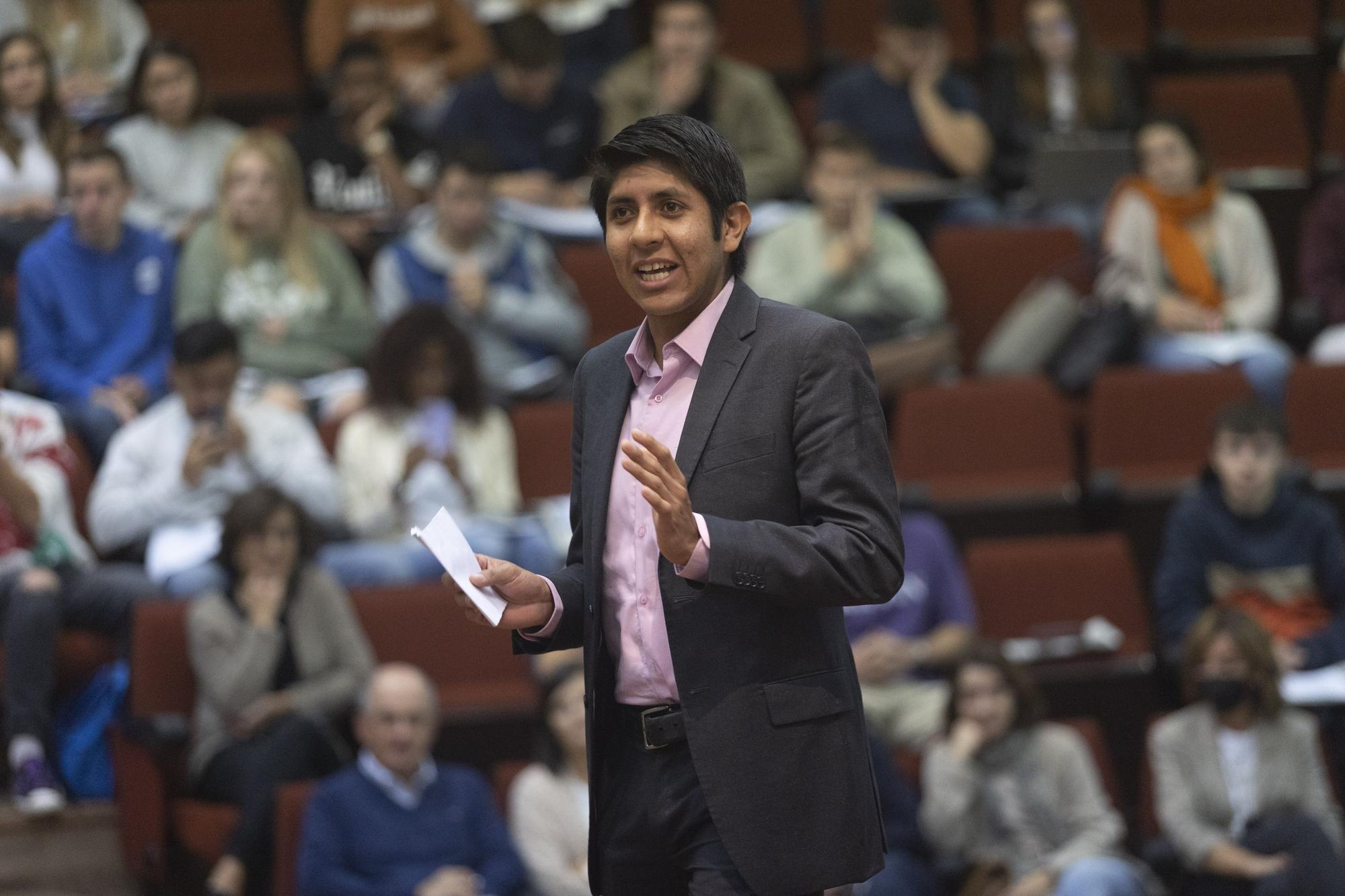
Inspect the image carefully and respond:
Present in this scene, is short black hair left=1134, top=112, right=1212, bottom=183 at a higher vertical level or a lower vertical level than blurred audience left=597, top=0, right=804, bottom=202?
lower

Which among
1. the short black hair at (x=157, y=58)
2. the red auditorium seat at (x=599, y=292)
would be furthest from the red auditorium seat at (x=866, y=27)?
the short black hair at (x=157, y=58)

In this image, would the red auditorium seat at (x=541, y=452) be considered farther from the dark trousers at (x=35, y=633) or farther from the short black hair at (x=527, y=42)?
the short black hair at (x=527, y=42)

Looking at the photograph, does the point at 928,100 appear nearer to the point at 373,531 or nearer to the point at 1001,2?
the point at 1001,2

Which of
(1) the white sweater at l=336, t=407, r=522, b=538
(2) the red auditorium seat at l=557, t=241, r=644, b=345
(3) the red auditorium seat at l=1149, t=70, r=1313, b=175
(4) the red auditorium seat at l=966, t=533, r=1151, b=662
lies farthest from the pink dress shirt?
(3) the red auditorium seat at l=1149, t=70, r=1313, b=175

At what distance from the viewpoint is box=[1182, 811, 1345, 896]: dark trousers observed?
12.3 feet

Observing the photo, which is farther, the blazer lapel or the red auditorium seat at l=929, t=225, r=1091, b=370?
the red auditorium seat at l=929, t=225, r=1091, b=370

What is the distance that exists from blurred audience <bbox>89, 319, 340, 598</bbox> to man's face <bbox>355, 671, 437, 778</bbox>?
2.08ft

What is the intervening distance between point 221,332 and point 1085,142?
3.01 m

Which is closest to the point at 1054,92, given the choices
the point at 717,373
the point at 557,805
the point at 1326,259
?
the point at 1326,259

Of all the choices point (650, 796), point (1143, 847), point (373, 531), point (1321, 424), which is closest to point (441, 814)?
point (373, 531)

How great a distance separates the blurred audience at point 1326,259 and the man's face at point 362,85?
288 centimetres

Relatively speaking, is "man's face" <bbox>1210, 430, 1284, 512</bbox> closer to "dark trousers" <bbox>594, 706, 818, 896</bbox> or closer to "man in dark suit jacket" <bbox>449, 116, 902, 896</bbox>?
"man in dark suit jacket" <bbox>449, 116, 902, 896</bbox>

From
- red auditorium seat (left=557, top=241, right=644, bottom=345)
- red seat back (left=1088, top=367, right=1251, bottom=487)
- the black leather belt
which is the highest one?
red auditorium seat (left=557, top=241, right=644, bottom=345)

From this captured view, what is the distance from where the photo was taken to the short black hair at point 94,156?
465 cm
